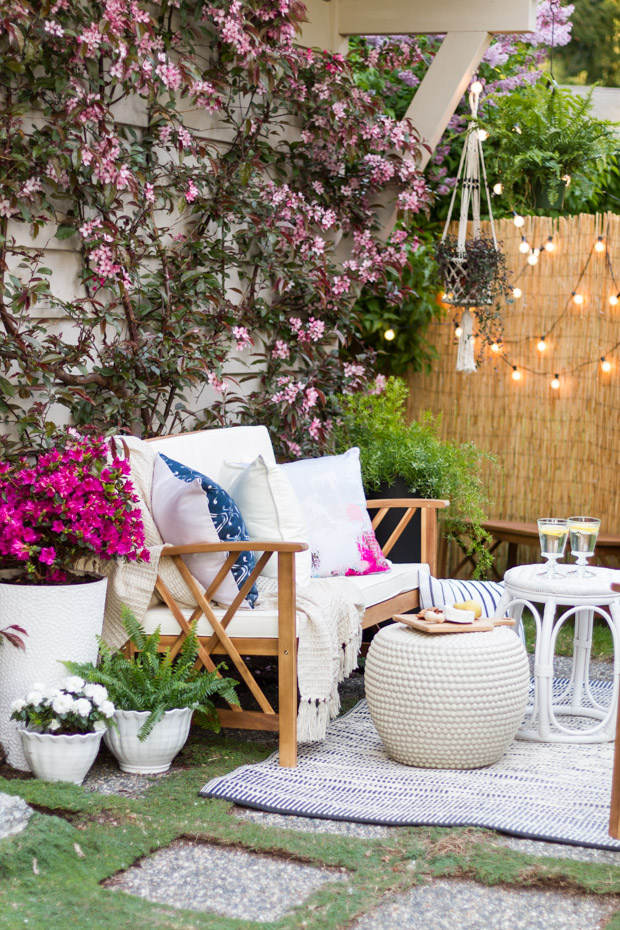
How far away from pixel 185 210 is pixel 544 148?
240 cm

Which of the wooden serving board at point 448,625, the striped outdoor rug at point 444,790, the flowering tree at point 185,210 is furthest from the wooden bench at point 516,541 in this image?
the wooden serving board at point 448,625

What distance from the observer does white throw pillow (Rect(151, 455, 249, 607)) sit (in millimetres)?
3047

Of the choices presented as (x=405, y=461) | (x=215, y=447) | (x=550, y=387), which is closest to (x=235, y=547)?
(x=215, y=447)

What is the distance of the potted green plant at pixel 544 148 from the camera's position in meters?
5.46

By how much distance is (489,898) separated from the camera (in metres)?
2.18

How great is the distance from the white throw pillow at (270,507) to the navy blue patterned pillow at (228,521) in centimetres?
10

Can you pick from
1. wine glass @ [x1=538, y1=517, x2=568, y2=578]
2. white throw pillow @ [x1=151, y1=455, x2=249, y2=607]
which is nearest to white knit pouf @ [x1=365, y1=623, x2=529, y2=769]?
wine glass @ [x1=538, y1=517, x2=568, y2=578]

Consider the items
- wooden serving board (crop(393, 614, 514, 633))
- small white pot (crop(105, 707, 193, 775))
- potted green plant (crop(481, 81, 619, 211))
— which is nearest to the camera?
small white pot (crop(105, 707, 193, 775))

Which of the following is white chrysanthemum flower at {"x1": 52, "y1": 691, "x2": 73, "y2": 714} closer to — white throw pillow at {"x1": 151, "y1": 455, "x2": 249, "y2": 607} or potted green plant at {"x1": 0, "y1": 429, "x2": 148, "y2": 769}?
potted green plant at {"x1": 0, "y1": 429, "x2": 148, "y2": 769}

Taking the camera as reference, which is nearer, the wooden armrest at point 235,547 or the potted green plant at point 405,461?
the wooden armrest at point 235,547

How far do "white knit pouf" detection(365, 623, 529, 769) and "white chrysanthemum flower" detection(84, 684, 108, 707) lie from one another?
0.75 metres

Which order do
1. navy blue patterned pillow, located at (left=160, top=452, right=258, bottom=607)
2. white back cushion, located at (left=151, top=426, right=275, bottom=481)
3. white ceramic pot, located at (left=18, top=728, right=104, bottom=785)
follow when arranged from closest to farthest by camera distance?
white ceramic pot, located at (left=18, top=728, right=104, bottom=785)
navy blue patterned pillow, located at (left=160, top=452, right=258, bottom=607)
white back cushion, located at (left=151, top=426, right=275, bottom=481)

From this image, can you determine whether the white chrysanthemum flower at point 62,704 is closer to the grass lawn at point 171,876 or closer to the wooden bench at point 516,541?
the grass lawn at point 171,876

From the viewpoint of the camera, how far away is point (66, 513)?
2.78 metres
